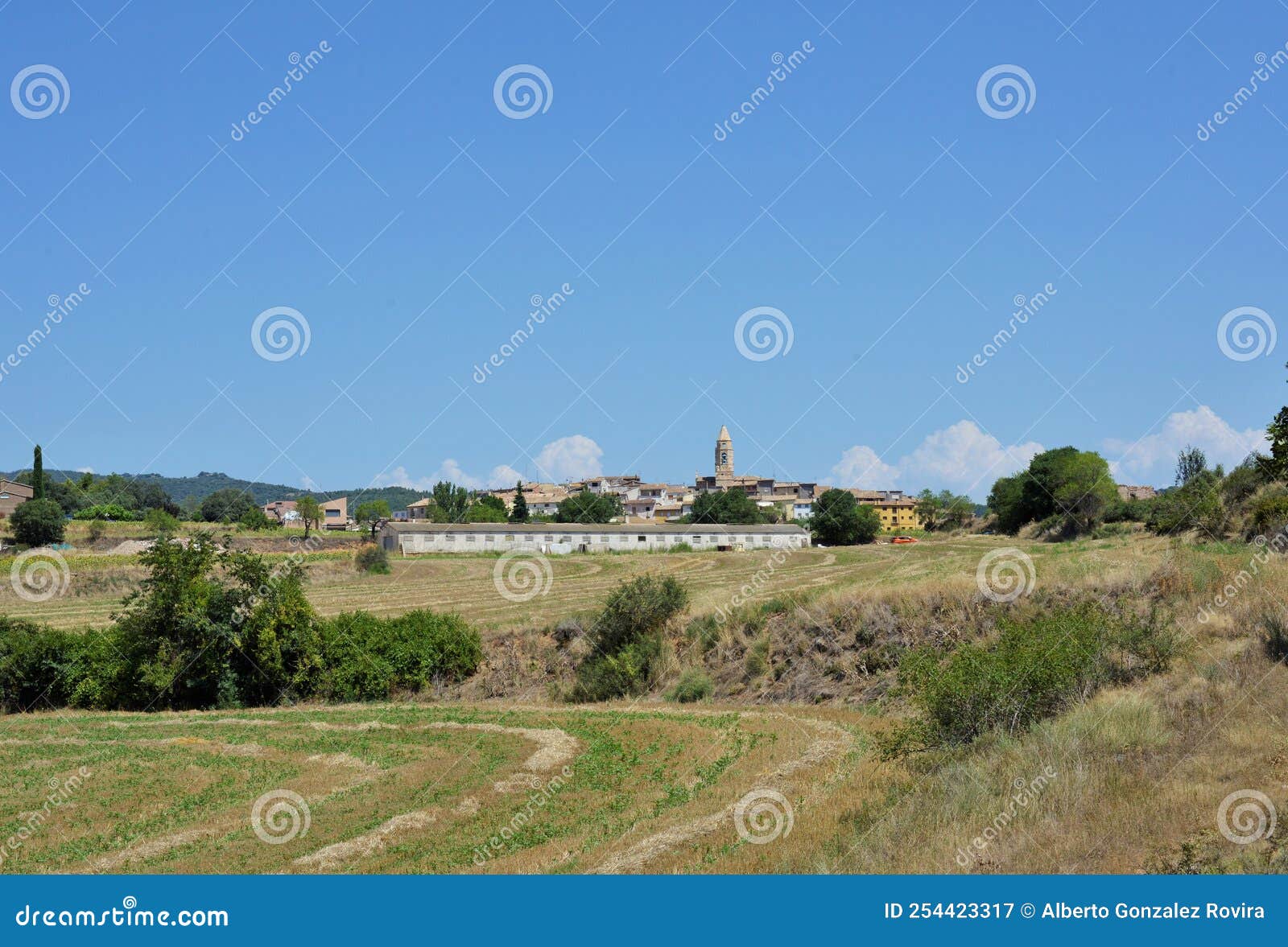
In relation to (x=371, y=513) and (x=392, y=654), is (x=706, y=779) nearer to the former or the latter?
(x=392, y=654)

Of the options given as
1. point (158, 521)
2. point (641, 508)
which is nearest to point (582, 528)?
point (158, 521)

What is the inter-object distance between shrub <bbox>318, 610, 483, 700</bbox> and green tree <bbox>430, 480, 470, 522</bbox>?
10171 cm

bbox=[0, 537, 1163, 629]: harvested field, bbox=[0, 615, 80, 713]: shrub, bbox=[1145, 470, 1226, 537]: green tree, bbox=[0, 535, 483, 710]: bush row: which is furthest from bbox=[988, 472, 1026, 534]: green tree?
bbox=[0, 615, 80, 713]: shrub

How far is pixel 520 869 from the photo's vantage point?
14359mm

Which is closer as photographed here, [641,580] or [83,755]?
[83,755]

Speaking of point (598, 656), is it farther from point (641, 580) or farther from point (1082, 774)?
point (1082, 774)

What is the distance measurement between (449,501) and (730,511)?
53.4 m

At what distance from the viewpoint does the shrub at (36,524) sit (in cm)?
9556

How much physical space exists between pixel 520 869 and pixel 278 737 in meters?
17.1

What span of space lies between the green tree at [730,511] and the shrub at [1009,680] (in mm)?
99038

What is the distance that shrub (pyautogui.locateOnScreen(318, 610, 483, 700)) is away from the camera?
132 feet

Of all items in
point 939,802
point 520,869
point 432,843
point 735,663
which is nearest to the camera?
point 520,869

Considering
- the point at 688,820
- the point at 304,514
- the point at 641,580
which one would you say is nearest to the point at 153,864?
the point at 688,820

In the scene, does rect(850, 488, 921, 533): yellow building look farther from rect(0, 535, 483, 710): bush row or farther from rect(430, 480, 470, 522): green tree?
rect(0, 535, 483, 710): bush row
